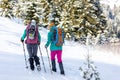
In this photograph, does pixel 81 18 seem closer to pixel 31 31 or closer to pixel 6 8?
pixel 6 8

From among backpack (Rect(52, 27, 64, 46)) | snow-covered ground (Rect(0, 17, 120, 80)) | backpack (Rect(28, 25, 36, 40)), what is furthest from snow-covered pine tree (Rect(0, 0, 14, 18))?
backpack (Rect(52, 27, 64, 46))

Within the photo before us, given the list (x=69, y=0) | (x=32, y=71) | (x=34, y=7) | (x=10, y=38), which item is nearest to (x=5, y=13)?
(x=34, y=7)

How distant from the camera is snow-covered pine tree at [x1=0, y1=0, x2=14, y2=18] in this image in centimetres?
4472

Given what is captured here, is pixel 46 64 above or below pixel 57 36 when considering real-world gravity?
below

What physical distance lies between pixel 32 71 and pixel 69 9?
28406 mm

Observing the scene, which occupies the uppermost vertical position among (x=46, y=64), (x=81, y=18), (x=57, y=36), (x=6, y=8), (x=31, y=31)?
(x=31, y=31)

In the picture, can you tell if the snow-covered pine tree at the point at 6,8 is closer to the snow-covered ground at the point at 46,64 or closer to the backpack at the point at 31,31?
the snow-covered ground at the point at 46,64

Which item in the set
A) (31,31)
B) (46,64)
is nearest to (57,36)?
(31,31)

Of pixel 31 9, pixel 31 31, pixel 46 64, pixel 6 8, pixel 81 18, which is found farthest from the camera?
pixel 6 8

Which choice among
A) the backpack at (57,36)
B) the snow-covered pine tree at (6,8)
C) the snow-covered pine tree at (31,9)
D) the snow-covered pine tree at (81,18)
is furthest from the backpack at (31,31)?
the snow-covered pine tree at (6,8)

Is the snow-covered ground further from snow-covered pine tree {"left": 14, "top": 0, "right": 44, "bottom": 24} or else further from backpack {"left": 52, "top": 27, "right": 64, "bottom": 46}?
snow-covered pine tree {"left": 14, "top": 0, "right": 44, "bottom": 24}

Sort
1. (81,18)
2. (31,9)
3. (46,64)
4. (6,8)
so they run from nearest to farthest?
(46,64) → (81,18) → (31,9) → (6,8)

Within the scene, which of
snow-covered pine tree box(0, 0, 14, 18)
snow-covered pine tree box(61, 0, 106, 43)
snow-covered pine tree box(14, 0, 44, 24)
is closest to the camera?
snow-covered pine tree box(61, 0, 106, 43)

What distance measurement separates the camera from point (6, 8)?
149ft
